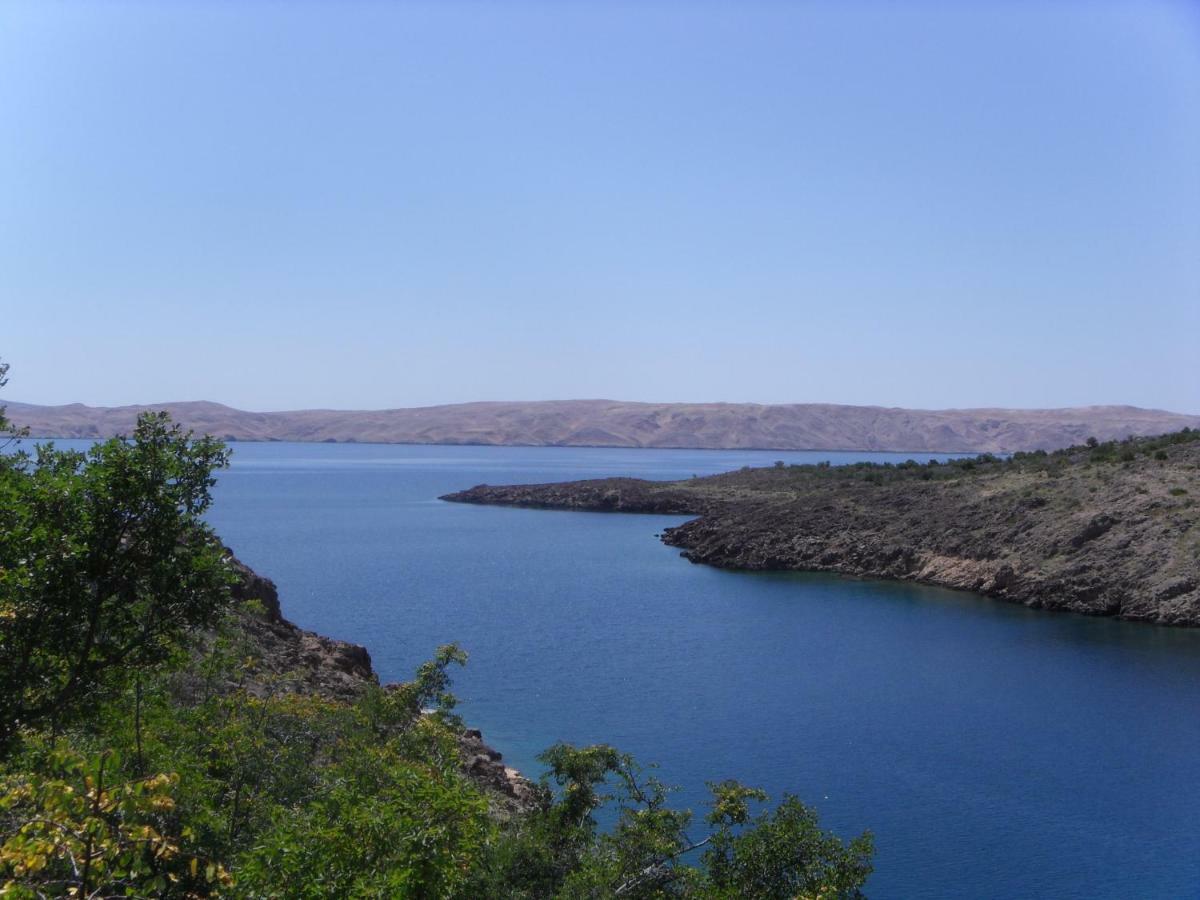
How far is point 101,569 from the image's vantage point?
8.63m

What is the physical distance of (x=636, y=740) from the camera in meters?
25.0

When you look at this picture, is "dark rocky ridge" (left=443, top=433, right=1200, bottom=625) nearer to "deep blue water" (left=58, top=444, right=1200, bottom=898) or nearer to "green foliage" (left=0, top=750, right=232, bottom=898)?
"deep blue water" (left=58, top=444, right=1200, bottom=898)

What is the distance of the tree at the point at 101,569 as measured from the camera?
839 cm

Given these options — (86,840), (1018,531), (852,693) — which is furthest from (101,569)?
(1018,531)

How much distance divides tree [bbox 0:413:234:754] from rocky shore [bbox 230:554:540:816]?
23.0 feet

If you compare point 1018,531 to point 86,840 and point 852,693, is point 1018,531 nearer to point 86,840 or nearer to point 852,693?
point 852,693

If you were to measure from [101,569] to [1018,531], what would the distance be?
52472 mm

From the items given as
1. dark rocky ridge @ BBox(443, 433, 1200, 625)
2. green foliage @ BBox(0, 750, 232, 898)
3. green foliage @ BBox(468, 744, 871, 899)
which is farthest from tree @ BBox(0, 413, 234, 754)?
dark rocky ridge @ BBox(443, 433, 1200, 625)

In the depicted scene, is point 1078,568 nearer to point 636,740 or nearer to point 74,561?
point 636,740

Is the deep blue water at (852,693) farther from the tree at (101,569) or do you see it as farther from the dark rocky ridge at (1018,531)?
the tree at (101,569)

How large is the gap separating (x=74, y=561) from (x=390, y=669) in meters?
24.1

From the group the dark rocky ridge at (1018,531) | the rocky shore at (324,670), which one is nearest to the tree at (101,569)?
the rocky shore at (324,670)

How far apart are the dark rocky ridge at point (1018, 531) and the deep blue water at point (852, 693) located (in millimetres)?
2149

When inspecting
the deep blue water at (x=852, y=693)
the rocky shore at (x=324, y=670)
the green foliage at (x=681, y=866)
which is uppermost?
the green foliage at (x=681, y=866)
